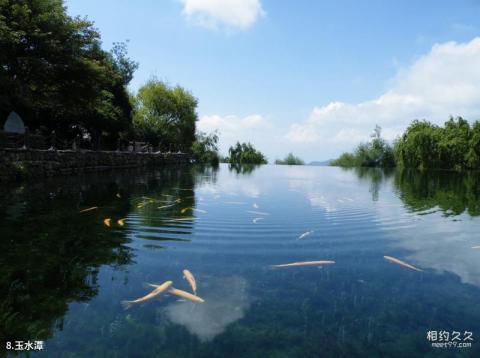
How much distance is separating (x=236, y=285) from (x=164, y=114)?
144ft

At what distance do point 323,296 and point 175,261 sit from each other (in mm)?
2074

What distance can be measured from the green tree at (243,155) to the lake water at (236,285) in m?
50.6

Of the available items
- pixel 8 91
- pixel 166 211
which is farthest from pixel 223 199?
pixel 8 91

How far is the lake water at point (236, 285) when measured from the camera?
290 centimetres

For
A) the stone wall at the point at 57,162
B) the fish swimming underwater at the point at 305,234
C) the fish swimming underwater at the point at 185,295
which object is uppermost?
the stone wall at the point at 57,162

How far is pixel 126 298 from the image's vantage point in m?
3.61

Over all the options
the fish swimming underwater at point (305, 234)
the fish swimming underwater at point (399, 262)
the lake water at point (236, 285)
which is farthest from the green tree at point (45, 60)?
the fish swimming underwater at point (399, 262)

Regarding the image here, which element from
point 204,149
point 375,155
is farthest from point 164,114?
point 375,155

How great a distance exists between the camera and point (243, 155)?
58.7 meters

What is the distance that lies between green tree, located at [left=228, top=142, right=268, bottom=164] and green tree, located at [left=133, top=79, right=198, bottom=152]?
11.4 m

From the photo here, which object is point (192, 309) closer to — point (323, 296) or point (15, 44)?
point (323, 296)

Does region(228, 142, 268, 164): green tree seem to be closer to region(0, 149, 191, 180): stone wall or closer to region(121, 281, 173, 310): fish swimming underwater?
region(0, 149, 191, 180): stone wall

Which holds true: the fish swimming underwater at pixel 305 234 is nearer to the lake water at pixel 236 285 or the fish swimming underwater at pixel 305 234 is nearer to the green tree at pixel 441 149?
the lake water at pixel 236 285

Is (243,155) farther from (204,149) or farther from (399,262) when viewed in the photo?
(399,262)
